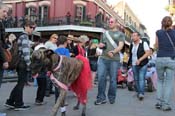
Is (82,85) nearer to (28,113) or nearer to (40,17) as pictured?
(28,113)

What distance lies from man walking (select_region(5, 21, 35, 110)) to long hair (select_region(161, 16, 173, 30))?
280 centimetres

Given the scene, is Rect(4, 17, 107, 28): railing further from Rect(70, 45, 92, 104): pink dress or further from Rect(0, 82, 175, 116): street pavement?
Rect(70, 45, 92, 104): pink dress

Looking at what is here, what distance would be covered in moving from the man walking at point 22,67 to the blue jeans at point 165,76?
2828 mm

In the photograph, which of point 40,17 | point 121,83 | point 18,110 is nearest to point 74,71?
point 18,110

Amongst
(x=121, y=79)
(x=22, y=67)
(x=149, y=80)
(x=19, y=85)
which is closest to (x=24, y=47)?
(x=22, y=67)

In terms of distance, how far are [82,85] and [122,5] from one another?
67.1 meters

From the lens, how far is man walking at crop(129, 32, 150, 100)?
10.8m

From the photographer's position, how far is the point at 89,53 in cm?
1488

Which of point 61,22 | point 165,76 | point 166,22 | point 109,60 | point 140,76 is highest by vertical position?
point 61,22

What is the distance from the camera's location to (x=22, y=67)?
27.1ft

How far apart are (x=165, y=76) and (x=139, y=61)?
64.7 inches

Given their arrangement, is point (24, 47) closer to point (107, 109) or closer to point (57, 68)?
point (57, 68)

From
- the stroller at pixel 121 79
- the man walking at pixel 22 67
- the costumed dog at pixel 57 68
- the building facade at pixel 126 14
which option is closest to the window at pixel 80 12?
the building facade at pixel 126 14

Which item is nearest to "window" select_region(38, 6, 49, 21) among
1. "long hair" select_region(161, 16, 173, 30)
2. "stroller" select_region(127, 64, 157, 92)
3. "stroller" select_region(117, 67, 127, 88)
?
"stroller" select_region(117, 67, 127, 88)
